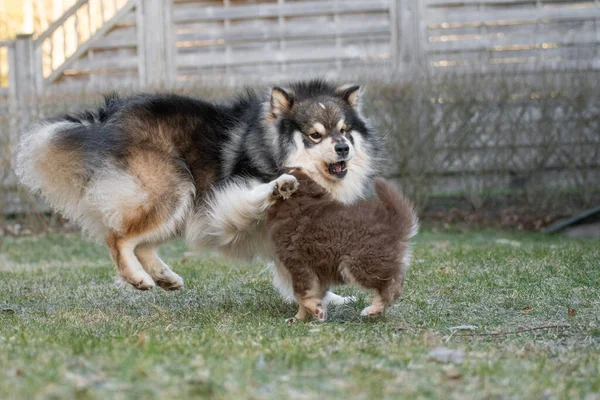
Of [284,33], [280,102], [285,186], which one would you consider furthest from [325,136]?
[284,33]

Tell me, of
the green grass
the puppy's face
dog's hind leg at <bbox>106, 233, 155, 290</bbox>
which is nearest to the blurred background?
the green grass

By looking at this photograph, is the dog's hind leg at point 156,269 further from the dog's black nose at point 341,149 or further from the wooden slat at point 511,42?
the wooden slat at point 511,42

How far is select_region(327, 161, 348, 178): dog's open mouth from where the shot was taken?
5.57 meters

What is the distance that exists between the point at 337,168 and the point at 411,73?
649 centimetres

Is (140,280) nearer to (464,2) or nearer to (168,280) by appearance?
(168,280)

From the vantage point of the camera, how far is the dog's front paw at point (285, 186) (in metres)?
5.11

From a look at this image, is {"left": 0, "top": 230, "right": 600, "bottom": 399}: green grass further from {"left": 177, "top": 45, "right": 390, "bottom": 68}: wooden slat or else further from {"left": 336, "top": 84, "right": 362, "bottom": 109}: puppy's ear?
{"left": 177, "top": 45, "right": 390, "bottom": 68}: wooden slat

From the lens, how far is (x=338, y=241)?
494 cm

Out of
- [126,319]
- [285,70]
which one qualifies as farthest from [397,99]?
[126,319]

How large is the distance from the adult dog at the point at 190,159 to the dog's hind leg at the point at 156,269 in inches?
3.1

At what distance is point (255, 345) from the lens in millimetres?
4137

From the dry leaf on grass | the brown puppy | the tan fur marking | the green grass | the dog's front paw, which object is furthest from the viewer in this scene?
the tan fur marking

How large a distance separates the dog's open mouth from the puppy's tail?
53 centimetres

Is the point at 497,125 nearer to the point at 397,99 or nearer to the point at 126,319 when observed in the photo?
the point at 397,99
